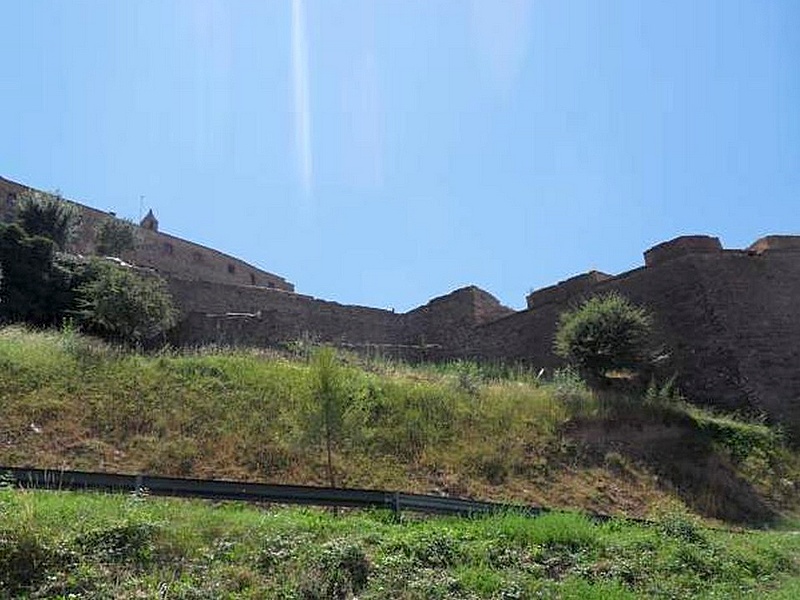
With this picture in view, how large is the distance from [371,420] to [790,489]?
353 inches

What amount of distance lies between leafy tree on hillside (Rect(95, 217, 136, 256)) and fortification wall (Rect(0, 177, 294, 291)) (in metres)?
0.45

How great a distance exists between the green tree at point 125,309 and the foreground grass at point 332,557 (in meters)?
12.1

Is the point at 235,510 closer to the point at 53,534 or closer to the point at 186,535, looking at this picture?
the point at 186,535

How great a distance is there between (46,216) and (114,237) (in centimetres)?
757

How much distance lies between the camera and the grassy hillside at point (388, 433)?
1451 centimetres

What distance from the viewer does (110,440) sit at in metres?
14.6

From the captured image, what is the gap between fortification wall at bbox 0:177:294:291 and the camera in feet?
132

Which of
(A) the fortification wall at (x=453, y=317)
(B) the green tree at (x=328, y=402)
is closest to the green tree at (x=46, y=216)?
(A) the fortification wall at (x=453, y=317)

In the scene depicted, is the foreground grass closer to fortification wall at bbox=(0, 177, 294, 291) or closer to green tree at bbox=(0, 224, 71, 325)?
green tree at bbox=(0, 224, 71, 325)

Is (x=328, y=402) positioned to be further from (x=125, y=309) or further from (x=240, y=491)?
(x=125, y=309)

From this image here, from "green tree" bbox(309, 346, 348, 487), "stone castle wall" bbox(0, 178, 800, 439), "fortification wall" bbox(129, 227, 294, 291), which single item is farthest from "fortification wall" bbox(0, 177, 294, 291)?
"green tree" bbox(309, 346, 348, 487)

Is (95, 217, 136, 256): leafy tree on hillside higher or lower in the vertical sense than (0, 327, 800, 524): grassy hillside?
higher

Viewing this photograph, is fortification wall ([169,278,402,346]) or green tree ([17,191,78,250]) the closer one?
fortification wall ([169,278,402,346])

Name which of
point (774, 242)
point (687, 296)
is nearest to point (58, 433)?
point (687, 296)
